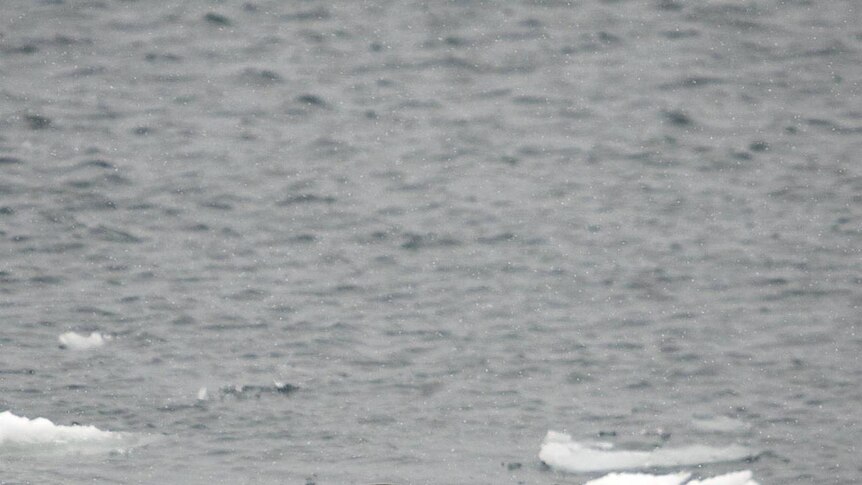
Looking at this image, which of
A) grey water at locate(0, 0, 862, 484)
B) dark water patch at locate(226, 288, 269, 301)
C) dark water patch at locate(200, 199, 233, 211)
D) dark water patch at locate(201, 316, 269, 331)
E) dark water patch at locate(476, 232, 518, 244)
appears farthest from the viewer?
dark water patch at locate(200, 199, 233, 211)

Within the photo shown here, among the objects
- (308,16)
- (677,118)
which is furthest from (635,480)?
(308,16)

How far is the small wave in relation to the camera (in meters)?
4.94

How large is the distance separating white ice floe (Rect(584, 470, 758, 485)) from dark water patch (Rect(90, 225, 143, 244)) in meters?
2.79

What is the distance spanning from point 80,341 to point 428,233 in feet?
5.55

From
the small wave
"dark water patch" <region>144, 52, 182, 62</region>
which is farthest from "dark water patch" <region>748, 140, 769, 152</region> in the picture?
→ the small wave

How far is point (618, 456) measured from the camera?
4.90 meters

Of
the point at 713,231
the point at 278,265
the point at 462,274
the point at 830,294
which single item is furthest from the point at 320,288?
the point at 830,294

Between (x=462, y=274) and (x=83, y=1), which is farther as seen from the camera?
(x=83, y=1)

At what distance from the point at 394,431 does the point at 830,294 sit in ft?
7.15

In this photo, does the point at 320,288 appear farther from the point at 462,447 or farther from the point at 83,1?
the point at 83,1

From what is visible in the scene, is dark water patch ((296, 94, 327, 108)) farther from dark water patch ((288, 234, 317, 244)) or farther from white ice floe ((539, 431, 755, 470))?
white ice floe ((539, 431, 755, 470))

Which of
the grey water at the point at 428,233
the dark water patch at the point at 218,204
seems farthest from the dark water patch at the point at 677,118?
the dark water patch at the point at 218,204

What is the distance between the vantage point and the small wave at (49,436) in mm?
4938

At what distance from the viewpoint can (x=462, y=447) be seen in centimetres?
504
